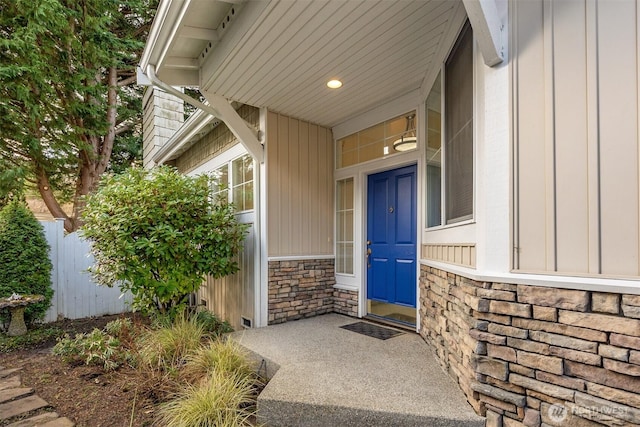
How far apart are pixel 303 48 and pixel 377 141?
1.78 m

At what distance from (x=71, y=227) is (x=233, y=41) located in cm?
856

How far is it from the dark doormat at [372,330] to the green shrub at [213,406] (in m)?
1.61

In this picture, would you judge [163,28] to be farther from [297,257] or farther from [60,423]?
[60,423]

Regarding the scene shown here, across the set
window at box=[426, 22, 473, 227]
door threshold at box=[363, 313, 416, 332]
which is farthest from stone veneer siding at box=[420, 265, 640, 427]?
door threshold at box=[363, 313, 416, 332]

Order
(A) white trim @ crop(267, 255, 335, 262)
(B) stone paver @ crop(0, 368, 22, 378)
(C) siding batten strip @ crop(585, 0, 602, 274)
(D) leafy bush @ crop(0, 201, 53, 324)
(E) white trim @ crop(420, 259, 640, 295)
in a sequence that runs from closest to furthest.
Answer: (E) white trim @ crop(420, 259, 640, 295) < (C) siding batten strip @ crop(585, 0, 602, 274) < (B) stone paver @ crop(0, 368, 22, 378) < (A) white trim @ crop(267, 255, 335, 262) < (D) leafy bush @ crop(0, 201, 53, 324)

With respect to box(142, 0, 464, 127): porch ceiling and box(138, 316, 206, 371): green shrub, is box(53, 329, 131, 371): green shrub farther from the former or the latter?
box(142, 0, 464, 127): porch ceiling

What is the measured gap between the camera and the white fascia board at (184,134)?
5508 mm

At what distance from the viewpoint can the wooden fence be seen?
553 centimetres

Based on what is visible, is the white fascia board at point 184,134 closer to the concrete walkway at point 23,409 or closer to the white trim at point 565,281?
the concrete walkway at point 23,409

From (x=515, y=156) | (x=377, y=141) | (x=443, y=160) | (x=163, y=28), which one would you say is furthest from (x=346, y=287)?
(x=163, y=28)

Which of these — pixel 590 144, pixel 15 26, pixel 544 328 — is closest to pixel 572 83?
pixel 590 144

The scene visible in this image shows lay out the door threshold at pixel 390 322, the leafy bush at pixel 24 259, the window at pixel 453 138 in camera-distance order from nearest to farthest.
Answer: the window at pixel 453 138 → the door threshold at pixel 390 322 → the leafy bush at pixel 24 259

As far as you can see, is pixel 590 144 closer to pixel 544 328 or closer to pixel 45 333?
pixel 544 328

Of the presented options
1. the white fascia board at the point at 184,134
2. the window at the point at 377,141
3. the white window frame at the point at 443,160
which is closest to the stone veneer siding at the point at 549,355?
the white window frame at the point at 443,160
